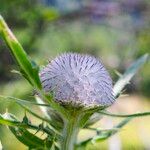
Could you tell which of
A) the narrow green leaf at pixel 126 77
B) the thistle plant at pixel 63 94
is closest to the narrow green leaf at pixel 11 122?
→ the thistle plant at pixel 63 94

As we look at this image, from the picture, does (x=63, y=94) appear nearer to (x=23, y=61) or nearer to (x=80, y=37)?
(x=23, y=61)

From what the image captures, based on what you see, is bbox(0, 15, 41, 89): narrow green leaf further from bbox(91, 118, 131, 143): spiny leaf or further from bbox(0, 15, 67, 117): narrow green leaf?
bbox(91, 118, 131, 143): spiny leaf

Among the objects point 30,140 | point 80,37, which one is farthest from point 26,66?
point 80,37

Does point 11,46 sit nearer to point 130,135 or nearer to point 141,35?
point 141,35

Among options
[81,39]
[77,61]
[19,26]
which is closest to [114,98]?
[77,61]

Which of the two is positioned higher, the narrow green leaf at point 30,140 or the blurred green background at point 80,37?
the blurred green background at point 80,37

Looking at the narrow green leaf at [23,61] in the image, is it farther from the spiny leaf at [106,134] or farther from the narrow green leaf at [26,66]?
the spiny leaf at [106,134]

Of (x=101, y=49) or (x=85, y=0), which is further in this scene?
(x=101, y=49)
